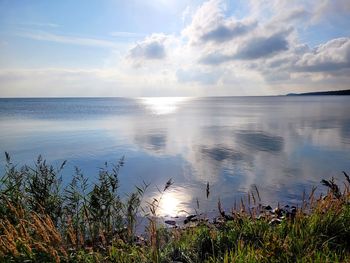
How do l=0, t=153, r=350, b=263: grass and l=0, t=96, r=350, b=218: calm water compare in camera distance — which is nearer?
l=0, t=153, r=350, b=263: grass

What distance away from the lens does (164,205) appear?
571 inches

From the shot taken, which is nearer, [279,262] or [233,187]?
[279,262]

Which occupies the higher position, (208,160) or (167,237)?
(167,237)

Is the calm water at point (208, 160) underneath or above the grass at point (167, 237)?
underneath

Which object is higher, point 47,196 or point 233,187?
point 47,196

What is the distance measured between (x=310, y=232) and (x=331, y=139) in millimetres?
30607

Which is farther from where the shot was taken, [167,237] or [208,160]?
[208,160]

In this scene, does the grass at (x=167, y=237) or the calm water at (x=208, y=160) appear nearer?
the grass at (x=167, y=237)

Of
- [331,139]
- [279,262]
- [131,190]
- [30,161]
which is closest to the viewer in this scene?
[279,262]

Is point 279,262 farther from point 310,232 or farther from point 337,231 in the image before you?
point 337,231

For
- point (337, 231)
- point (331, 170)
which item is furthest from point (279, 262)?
point (331, 170)

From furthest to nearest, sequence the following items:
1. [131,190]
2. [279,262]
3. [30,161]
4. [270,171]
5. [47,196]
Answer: [30,161] < [270,171] < [131,190] < [47,196] < [279,262]

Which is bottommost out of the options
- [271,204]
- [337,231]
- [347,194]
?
[271,204]

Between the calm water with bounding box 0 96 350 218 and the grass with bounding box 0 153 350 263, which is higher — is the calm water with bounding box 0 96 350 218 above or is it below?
below
